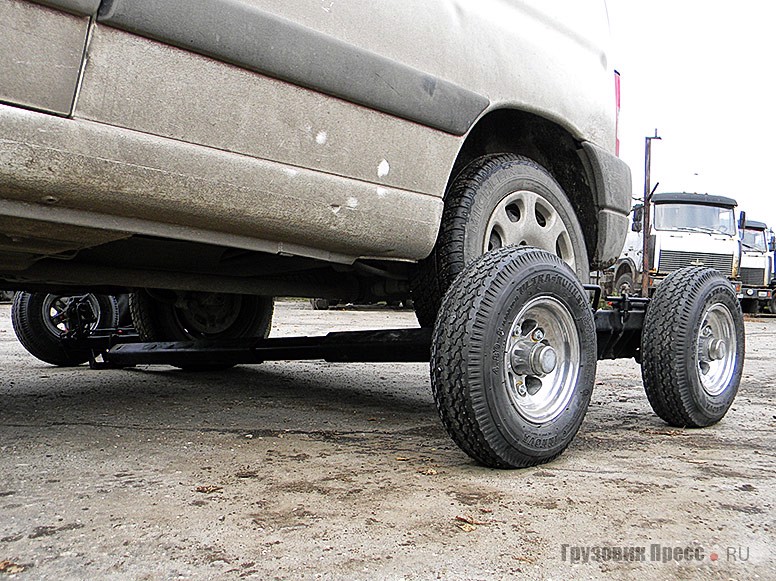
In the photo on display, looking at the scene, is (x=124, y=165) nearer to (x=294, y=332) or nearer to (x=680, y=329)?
(x=680, y=329)

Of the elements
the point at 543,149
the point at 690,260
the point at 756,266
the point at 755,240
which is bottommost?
the point at 543,149

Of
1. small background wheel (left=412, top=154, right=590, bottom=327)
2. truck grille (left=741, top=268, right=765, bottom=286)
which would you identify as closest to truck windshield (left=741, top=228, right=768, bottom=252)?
truck grille (left=741, top=268, right=765, bottom=286)

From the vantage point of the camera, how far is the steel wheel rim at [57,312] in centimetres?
533

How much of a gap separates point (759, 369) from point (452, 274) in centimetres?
431

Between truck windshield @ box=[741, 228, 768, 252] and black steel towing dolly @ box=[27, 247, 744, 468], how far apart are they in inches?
794

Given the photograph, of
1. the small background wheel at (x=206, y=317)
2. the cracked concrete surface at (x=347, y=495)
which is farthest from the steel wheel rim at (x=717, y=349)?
the small background wheel at (x=206, y=317)

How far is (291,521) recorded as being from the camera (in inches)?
80.3

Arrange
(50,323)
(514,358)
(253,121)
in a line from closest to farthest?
(253,121)
(514,358)
(50,323)

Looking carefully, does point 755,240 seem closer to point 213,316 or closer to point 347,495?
point 213,316

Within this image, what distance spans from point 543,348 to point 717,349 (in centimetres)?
135

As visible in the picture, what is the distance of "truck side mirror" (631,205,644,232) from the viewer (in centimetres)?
1702

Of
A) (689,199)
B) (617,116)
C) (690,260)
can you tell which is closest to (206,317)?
(617,116)

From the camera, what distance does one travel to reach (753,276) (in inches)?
846

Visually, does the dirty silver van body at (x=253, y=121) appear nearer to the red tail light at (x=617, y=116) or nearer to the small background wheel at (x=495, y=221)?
the small background wheel at (x=495, y=221)
